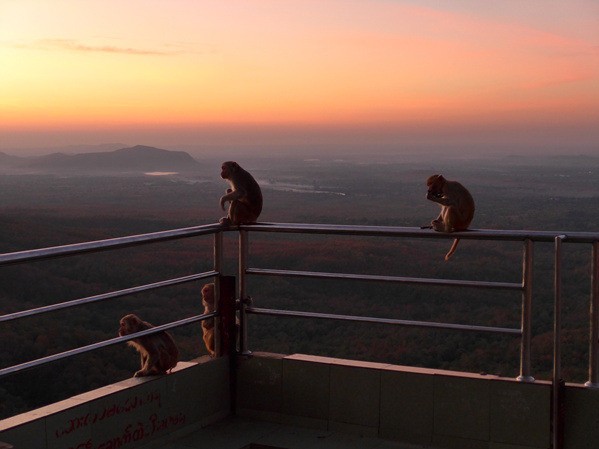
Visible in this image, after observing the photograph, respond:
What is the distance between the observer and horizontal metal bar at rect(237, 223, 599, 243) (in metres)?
3.72

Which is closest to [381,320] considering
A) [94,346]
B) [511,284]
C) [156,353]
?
[511,284]

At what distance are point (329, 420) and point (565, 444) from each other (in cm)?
120

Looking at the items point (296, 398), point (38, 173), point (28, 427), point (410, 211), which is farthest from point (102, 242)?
point (38, 173)

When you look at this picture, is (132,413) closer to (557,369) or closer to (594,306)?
(557,369)

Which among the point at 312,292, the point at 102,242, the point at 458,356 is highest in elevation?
the point at 102,242

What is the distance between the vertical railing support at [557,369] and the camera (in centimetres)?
370

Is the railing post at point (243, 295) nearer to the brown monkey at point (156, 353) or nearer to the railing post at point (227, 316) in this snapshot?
the railing post at point (227, 316)

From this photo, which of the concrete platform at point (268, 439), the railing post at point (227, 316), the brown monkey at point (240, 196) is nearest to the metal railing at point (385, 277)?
the railing post at point (227, 316)

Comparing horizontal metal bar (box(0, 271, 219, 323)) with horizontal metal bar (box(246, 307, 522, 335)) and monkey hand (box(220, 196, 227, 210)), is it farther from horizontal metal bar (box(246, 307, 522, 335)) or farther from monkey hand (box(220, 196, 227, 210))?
monkey hand (box(220, 196, 227, 210))

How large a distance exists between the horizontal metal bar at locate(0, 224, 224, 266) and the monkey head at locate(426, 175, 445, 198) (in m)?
1.21

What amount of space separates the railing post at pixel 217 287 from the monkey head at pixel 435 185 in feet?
4.00

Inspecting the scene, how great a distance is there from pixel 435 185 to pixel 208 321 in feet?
5.07

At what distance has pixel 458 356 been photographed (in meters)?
6.26

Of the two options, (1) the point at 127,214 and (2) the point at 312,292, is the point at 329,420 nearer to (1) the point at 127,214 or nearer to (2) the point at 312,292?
(2) the point at 312,292
